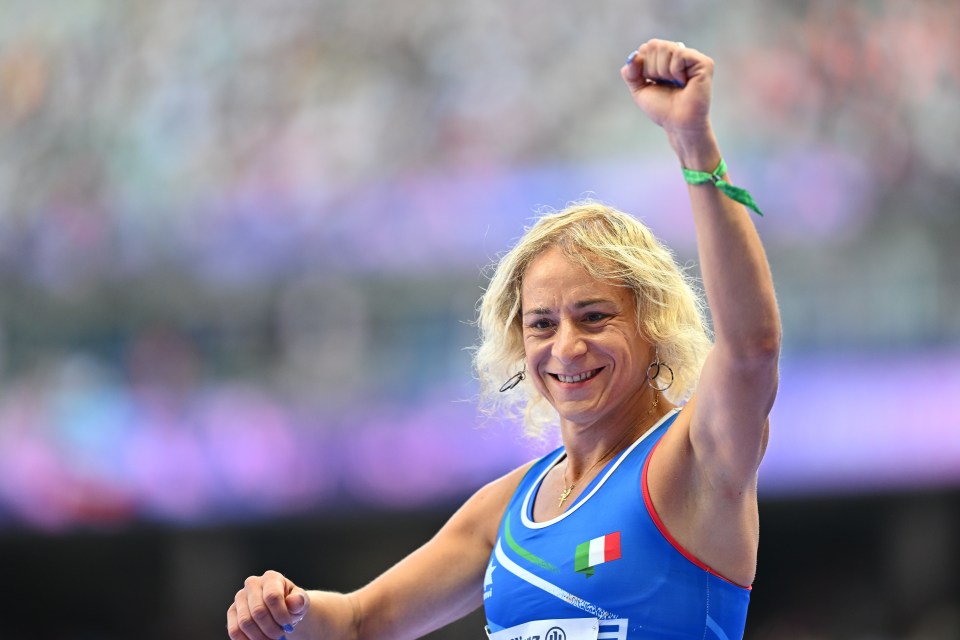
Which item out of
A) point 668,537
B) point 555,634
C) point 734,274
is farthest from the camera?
point 555,634

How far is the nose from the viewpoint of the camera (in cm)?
295

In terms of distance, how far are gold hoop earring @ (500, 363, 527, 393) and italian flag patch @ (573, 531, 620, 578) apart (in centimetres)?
68

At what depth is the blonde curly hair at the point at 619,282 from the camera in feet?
9.93

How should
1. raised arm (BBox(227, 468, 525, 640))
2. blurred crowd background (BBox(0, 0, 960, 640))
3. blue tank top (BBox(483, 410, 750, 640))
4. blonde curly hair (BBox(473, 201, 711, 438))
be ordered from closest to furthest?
blue tank top (BBox(483, 410, 750, 640))
blonde curly hair (BBox(473, 201, 711, 438))
raised arm (BBox(227, 468, 525, 640))
blurred crowd background (BBox(0, 0, 960, 640))

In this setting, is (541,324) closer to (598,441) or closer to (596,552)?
(598,441)

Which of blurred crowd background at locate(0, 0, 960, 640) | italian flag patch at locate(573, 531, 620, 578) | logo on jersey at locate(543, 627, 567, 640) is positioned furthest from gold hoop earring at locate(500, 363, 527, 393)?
blurred crowd background at locate(0, 0, 960, 640)

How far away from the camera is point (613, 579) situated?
2746 millimetres

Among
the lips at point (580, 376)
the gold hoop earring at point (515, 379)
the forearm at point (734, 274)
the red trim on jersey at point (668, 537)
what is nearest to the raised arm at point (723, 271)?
the forearm at point (734, 274)

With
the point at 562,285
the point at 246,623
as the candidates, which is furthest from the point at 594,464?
the point at 246,623

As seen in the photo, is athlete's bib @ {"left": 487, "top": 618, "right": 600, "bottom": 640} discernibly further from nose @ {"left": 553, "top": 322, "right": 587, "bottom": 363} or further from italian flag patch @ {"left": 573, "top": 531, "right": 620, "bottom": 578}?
nose @ {"left": 553, "top": 322, "right": 587, "bottom": 363}

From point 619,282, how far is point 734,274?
0.60 meters

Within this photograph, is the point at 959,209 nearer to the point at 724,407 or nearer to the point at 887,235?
the point at 887,235

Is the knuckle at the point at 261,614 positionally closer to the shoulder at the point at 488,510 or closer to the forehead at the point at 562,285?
Result: the shoulder at the point at 488,510

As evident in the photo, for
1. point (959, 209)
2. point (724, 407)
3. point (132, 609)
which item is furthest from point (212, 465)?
point (724, 407)
